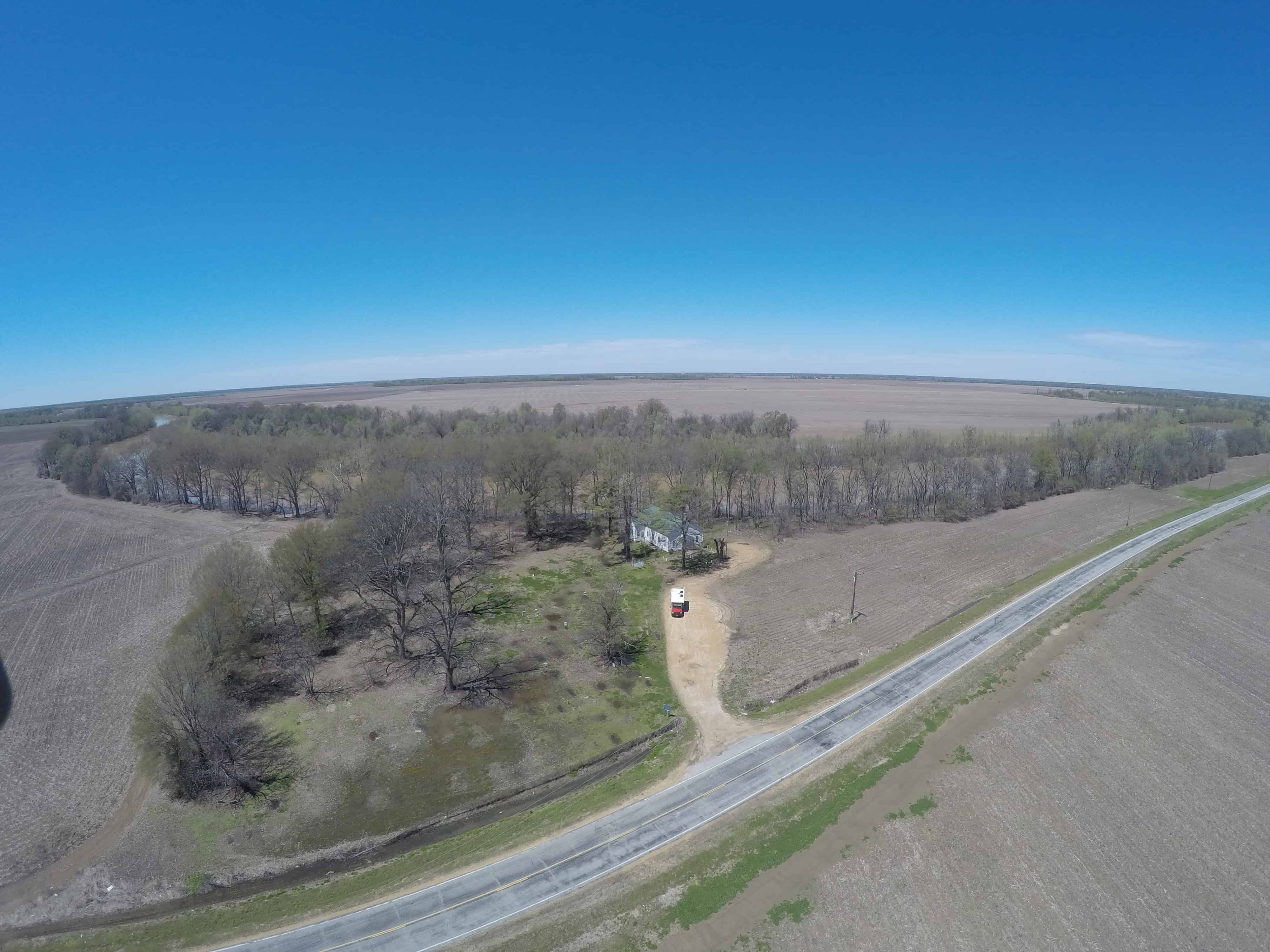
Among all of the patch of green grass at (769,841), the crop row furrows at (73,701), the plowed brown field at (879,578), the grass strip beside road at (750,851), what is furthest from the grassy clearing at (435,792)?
the plowed brown field at (879,578)

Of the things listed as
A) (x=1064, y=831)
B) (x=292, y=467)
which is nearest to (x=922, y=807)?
(x=1064, y=831)

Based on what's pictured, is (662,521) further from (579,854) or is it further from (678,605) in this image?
(579,854)

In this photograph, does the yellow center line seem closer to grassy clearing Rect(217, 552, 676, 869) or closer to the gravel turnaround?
the gravel turnaround

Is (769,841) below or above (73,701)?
below

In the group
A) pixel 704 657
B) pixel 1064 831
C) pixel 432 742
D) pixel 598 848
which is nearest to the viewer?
pixel 598 848

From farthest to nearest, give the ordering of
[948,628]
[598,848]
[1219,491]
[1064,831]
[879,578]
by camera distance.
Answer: [1219,491] → [879,578] → [948,628] → [1064,831] → [598,848]

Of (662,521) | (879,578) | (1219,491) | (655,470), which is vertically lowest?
(879,578)
